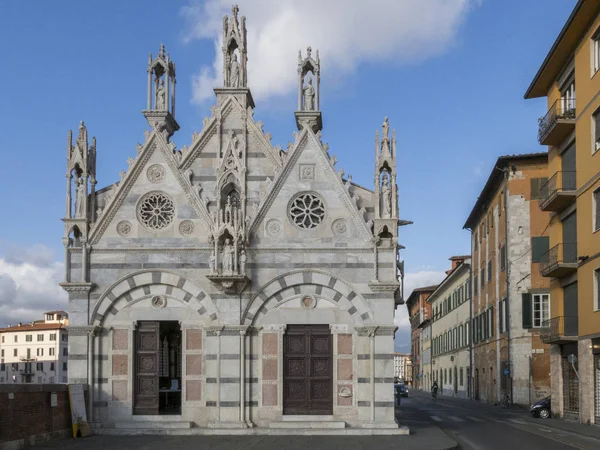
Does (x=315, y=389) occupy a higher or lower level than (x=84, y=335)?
lower

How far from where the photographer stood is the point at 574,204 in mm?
33469

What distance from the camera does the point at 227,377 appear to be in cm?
2583

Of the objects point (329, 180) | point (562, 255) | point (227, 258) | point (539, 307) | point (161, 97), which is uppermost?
point (161, 97)

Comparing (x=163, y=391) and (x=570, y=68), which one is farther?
(x=570, y=68)

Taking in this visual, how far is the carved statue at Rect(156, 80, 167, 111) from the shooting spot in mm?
28656

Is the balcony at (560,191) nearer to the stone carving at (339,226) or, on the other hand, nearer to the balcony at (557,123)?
the balcony at (557,123)

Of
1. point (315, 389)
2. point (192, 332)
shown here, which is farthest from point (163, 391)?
point (315, 389)

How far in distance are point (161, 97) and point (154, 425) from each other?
10.8 metres

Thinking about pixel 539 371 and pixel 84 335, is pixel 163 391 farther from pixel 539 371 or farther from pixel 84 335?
pixel 539 371

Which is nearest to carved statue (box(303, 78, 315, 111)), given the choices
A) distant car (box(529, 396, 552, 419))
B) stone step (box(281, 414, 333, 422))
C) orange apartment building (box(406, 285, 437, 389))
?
stone step (box(281, 414, 333, 422))

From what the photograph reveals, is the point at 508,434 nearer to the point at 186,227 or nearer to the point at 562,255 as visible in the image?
the point at 562,255

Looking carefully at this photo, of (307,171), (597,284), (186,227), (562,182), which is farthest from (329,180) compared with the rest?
(562,182)

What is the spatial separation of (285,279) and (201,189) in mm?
3891

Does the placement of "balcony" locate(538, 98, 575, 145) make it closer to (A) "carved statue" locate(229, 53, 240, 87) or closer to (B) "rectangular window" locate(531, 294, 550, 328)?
(A) "carved statue" locate(229, 53, 240, 87)
